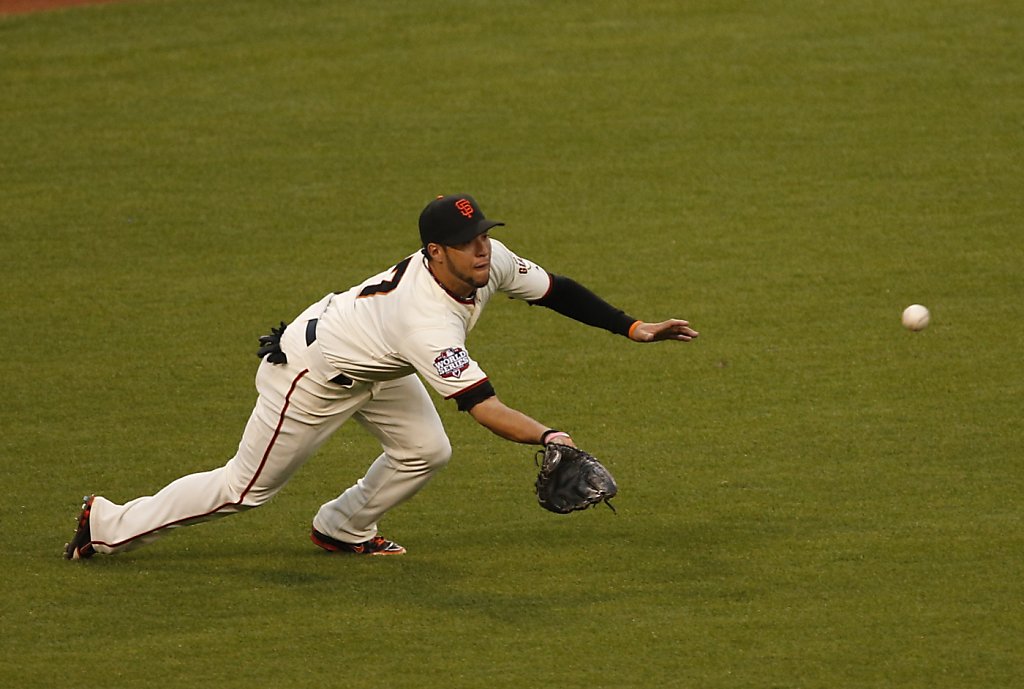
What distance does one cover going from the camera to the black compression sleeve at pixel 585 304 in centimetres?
563

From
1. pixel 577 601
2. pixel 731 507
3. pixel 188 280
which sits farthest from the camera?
pixel 188 280

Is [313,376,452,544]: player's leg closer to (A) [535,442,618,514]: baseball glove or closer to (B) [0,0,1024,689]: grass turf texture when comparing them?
(B) [0,0,1024,689]: grass turf texture

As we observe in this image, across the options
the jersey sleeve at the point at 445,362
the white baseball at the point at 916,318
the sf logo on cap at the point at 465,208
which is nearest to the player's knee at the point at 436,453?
the jersey sleeve at the point at 445,362

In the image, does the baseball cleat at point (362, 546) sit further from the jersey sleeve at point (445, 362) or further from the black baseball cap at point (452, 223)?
the black baseball cap at point (452, 223)

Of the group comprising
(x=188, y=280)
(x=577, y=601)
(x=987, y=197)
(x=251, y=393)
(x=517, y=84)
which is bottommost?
(x=577, y=601)

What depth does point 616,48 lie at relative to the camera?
1198cm

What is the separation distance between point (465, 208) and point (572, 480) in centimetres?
100

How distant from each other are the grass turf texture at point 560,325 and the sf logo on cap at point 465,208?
4.66 ft

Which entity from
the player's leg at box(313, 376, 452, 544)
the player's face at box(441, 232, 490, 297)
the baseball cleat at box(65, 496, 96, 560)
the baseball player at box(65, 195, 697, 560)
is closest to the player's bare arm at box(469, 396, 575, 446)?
the baseball player at box(65, 195, 697, 560)

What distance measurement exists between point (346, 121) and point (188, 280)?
2.70 meters

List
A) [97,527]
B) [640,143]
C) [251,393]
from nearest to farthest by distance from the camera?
[97,527] < [251,393] < [640,143]

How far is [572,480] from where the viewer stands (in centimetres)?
493

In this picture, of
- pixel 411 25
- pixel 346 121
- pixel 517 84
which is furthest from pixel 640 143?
pixel 411 25

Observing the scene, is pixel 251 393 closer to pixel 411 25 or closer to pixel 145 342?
pixel 145 342
